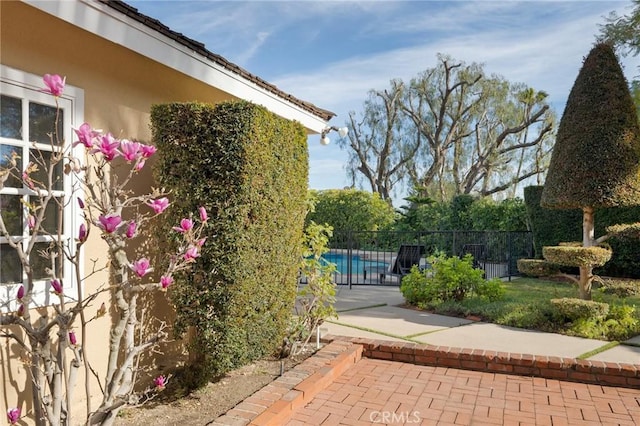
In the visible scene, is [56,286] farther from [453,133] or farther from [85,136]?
[453,133]

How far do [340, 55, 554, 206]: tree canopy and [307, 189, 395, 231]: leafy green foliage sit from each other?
5.21 metres

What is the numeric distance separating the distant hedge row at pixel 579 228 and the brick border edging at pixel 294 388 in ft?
26.9

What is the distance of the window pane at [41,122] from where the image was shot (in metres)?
3.10

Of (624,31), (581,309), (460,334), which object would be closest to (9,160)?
(460,334)

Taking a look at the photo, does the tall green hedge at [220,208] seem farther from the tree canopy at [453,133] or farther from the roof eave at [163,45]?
the tree canopy at [453,133]

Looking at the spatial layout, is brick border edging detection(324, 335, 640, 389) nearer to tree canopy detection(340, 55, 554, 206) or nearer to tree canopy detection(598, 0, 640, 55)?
tree canopy detection(598, 0, 640, 55)

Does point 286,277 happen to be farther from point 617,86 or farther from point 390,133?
point 390,133

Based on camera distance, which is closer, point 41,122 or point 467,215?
point 41,122

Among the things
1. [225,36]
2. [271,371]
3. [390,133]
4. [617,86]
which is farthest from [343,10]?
[390,133]

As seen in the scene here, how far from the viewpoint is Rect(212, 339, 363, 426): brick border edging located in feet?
10.4

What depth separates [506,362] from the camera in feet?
15.4

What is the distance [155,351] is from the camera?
3.94 meters

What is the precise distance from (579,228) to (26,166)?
1168 centimetres

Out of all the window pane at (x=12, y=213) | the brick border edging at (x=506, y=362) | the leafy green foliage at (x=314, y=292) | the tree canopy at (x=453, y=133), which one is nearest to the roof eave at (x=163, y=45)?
the window pane at (x=12, y=213)
